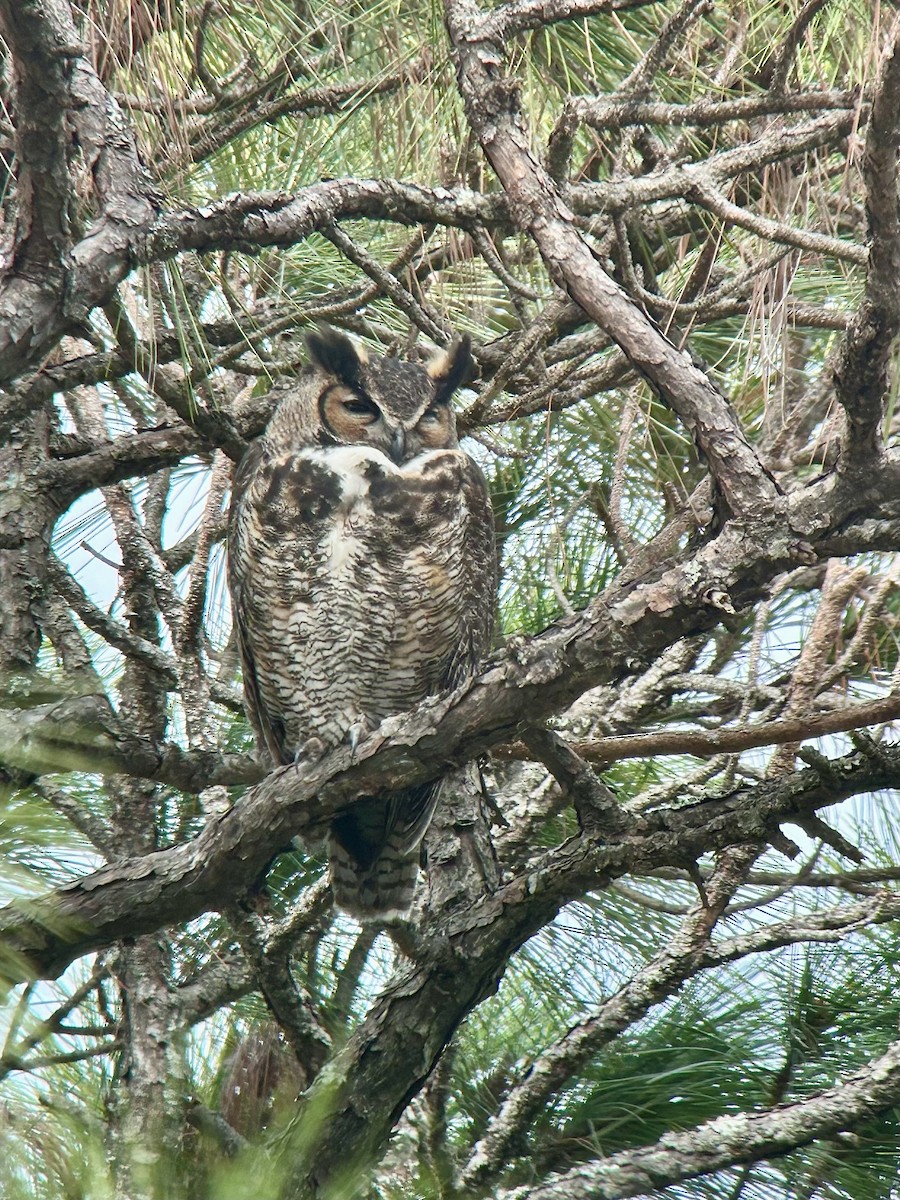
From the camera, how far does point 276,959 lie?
2.11 metres

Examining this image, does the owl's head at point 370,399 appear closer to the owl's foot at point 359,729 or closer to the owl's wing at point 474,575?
the owl's wing at point 474,575

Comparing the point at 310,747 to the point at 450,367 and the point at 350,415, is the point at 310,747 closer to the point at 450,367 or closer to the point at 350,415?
the point at 350,415

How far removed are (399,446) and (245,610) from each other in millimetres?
427

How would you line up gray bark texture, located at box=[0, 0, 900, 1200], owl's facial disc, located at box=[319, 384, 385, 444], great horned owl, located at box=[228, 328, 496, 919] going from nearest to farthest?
gray bark texture, located at box=[0, 0, 900, 1200], great horned owl, located at box=[228, 328, 496, 919], owl's facial disc, located at box=[319, 384, 385, 444]

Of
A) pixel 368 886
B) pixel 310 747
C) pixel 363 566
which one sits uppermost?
pixel 363 566

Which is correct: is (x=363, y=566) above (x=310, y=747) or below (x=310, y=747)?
above

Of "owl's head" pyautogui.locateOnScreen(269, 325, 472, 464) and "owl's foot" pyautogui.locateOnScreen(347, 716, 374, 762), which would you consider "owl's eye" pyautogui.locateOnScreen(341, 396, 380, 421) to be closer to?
"owl's head" pyautogui.locateOnScreen(269, 325, 472, 464)

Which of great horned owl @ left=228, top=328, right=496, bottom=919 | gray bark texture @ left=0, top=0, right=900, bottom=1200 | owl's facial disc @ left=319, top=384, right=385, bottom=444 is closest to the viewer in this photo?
gray bark texture @ left=0, top=0, right=900, bottom=1200

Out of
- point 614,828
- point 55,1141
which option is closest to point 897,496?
point 614,828

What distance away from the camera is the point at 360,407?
2.45 metres

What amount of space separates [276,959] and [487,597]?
0.78m

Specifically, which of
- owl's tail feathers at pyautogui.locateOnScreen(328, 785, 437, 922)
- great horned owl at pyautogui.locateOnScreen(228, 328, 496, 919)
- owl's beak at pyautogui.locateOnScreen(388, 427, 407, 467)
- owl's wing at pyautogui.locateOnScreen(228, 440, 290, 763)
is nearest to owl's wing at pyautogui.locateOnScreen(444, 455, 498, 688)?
great horned owl at pyautogui.locateOnScreen(228, 328, 496, 919)

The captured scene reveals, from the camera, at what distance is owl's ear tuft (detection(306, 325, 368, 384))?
2406 millimetres

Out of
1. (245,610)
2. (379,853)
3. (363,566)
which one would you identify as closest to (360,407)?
(363,566)
